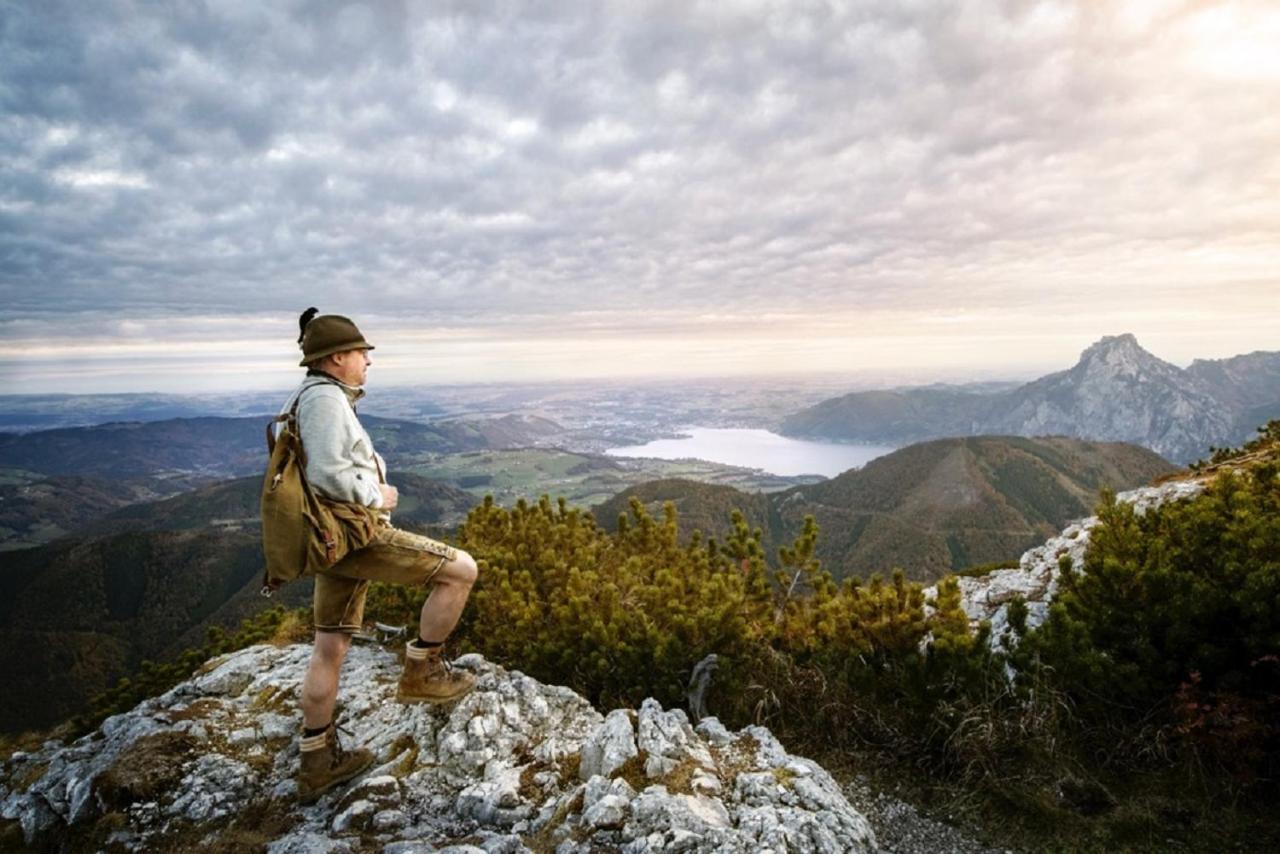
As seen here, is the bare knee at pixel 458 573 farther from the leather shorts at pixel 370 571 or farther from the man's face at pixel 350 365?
the man's face at pixel 350 365

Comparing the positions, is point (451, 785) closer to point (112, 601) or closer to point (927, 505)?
point (112, 601)

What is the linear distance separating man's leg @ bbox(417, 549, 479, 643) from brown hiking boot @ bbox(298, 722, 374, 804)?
1.03 m

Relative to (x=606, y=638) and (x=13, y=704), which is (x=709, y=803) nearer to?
(x=606, y=638)

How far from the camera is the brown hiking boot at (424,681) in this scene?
16.6ft

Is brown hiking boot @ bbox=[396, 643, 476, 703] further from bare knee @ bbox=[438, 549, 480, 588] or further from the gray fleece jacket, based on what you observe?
the gray fleece jacket

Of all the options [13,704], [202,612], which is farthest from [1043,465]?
[13,704]

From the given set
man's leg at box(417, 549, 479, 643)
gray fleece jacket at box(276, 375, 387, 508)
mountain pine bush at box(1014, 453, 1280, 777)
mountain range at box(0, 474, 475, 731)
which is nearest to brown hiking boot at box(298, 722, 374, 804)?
man's leg at box(417, 549, 479, 643)

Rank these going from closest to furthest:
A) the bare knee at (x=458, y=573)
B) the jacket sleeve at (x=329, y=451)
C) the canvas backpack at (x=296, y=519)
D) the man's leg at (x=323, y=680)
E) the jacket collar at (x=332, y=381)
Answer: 1. the canvas backpack at (x=296, y=519)
2. the jacket sleeve at (x=329, y=451)
3. the jacket collar at (x=332, y=381)
4. the man's leg at (x=323, y=680)
5. the bare knee at (x=458, y=573)

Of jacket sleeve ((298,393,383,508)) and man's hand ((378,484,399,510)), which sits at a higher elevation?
jacket sleeve ((298,393,383,508))

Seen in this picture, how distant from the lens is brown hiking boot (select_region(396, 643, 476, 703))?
199 inches

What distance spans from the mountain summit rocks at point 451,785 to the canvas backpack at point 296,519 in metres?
1.81

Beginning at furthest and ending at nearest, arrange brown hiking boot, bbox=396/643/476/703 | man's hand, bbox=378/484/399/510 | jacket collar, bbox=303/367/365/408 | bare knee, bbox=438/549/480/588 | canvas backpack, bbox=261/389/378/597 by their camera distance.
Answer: brown hiking boot, bbox=396/643/476/703
bare knee, bbox=438/549/480/588
man's hand, bbox=378/484/399/510
jacket collar, bbox=303/367/365/408
canvas backpack, bbox=261/389/378/597

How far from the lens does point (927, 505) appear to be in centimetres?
17225

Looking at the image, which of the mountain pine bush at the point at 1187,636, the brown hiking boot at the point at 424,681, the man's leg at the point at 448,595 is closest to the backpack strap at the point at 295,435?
the man's leg at the point at 448,595
